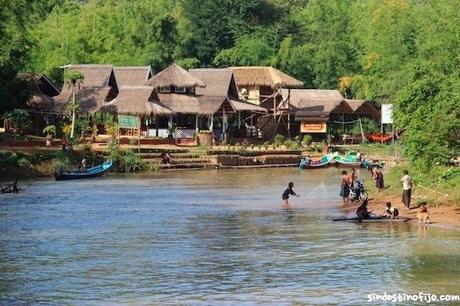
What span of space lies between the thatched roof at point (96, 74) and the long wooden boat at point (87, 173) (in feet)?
61.7

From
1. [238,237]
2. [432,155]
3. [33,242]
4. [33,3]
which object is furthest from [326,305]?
[33,3]

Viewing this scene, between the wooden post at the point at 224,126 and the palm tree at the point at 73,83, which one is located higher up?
the palm tree at the point at 73,83

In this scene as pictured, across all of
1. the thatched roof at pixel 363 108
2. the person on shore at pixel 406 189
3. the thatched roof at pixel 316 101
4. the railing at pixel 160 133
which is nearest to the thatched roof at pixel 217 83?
the thatched roof at pixel 316 101

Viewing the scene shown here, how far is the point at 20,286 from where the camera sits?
19.1 m

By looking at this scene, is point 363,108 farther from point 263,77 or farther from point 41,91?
point 41,91

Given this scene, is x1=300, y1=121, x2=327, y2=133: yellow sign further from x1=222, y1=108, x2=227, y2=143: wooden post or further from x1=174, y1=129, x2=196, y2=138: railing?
x1=174, y1=129, x2=196, y2=138: railing

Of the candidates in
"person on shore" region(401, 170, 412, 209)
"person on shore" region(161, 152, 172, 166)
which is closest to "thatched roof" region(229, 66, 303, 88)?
"person on shore" region(161, 152, 172, 166)

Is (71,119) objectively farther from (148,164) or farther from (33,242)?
(33,242)

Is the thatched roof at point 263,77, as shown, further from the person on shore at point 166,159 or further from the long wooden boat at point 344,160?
the person on shore at point 166,159

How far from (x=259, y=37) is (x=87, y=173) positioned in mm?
44081

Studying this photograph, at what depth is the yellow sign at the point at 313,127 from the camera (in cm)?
7319

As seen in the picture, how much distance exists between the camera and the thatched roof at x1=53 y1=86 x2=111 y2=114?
65.7m

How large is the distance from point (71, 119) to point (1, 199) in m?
27.8

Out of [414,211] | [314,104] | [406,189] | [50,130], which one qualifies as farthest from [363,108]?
[414,211]
